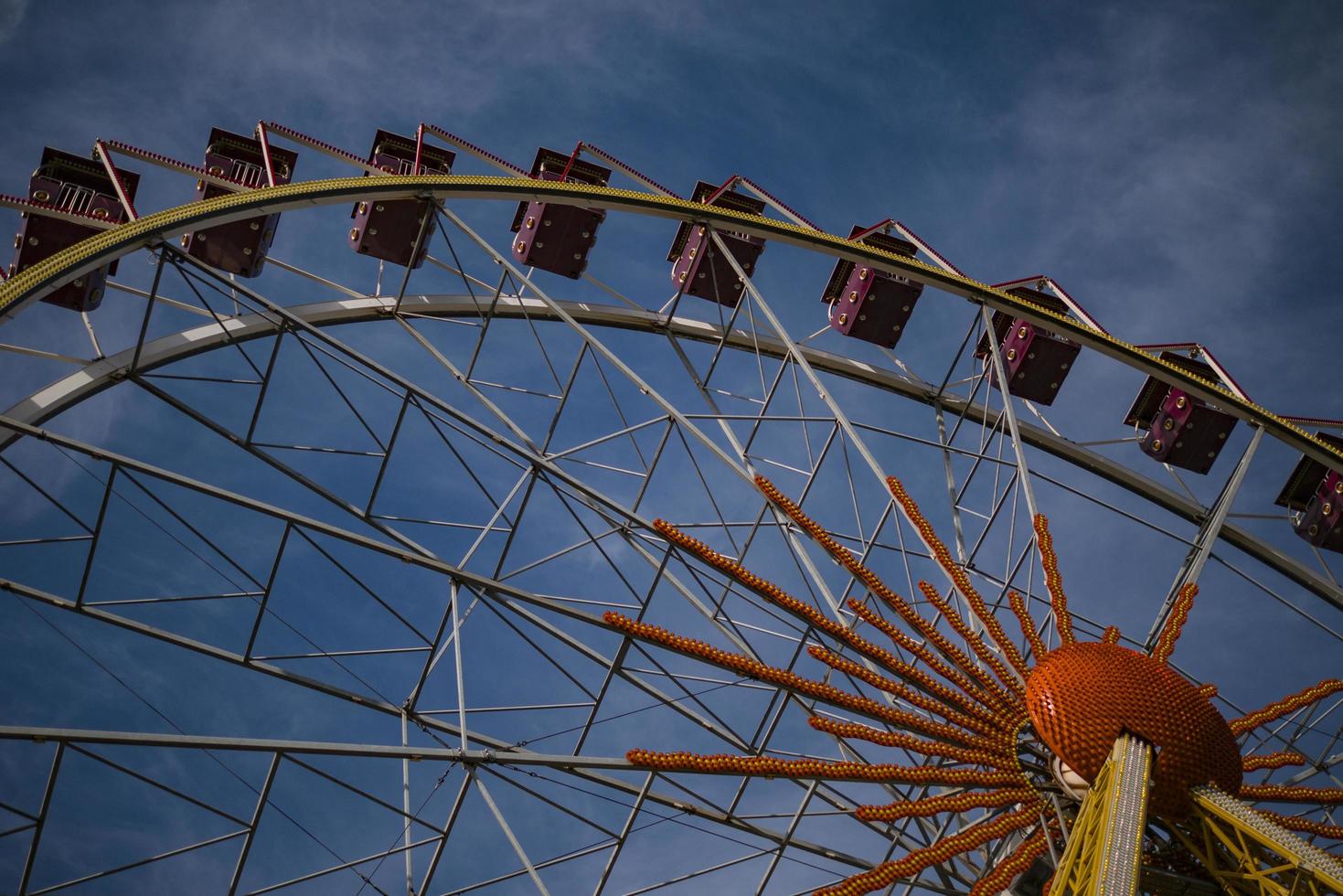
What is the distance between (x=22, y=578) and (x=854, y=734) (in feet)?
136

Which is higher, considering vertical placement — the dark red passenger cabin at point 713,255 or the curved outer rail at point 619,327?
the dark red passenger cabin at point 713,255

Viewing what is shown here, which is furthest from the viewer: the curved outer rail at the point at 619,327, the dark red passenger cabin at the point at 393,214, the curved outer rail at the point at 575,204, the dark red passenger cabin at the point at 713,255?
the dark red passenger cabin at the point at 713,255

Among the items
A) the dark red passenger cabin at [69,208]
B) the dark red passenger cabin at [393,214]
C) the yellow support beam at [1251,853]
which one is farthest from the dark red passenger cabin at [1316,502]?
the dark red passenger cabin at [69,208]

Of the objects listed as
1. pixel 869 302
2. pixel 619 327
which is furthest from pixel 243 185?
pixel 869 302

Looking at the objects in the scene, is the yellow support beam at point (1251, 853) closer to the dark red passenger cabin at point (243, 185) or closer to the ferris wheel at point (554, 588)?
the ferris wheel at point (554, 588)

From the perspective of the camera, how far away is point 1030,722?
15.7m

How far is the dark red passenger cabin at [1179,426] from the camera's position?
2691 centimetres

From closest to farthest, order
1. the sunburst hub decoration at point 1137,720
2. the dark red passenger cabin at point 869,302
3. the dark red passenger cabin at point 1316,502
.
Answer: the sunburst hub decoration at point 1137,720, the dark red passenger cabin at point 869,302, the dark red passenger cabin at point 1316,502

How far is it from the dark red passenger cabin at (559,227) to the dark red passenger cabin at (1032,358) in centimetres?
785

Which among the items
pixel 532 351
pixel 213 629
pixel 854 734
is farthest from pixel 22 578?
pixel 854 734

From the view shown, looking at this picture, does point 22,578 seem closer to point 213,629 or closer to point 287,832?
point 213,629

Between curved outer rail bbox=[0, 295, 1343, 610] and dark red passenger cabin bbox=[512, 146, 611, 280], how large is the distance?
0.75 meters

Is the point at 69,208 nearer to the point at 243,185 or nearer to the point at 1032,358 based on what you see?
the point at 243,185

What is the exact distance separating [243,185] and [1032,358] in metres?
14.7
